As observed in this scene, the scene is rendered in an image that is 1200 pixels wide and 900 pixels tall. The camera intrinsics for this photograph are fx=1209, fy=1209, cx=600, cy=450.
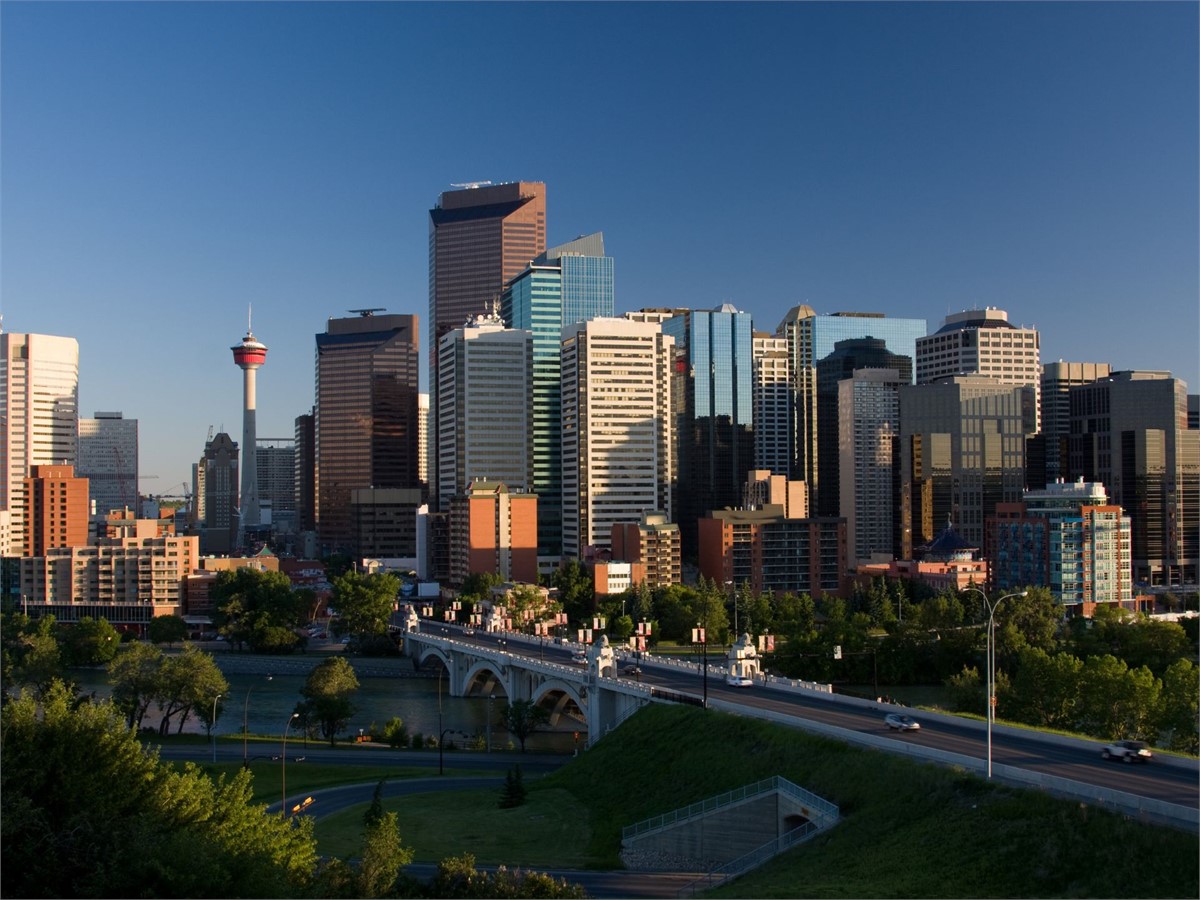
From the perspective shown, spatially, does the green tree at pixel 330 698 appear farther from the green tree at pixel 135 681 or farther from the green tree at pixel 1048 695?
the green tree at pixel 1048 695

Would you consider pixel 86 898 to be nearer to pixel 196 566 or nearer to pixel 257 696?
pixel 257 696

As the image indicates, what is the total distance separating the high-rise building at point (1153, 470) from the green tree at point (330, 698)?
4616 inches

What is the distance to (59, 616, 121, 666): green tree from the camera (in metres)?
113

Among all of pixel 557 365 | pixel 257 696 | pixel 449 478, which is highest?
pixel 557 365

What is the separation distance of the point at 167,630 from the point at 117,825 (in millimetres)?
100591

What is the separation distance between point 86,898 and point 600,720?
43.6m

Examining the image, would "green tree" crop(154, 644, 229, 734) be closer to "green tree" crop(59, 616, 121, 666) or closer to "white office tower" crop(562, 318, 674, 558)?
"green tree" crop(59, 616, 121, 666)

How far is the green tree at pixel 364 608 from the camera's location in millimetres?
130500

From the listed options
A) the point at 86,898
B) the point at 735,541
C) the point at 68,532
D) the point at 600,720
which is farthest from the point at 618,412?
the point at 86,898

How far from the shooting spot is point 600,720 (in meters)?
72.7

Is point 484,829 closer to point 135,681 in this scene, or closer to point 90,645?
point 135,681

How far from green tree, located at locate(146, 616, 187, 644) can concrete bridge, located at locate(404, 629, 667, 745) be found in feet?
83.7

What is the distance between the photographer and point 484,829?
51219 mm

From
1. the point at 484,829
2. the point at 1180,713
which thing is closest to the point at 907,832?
the point at 484,829
